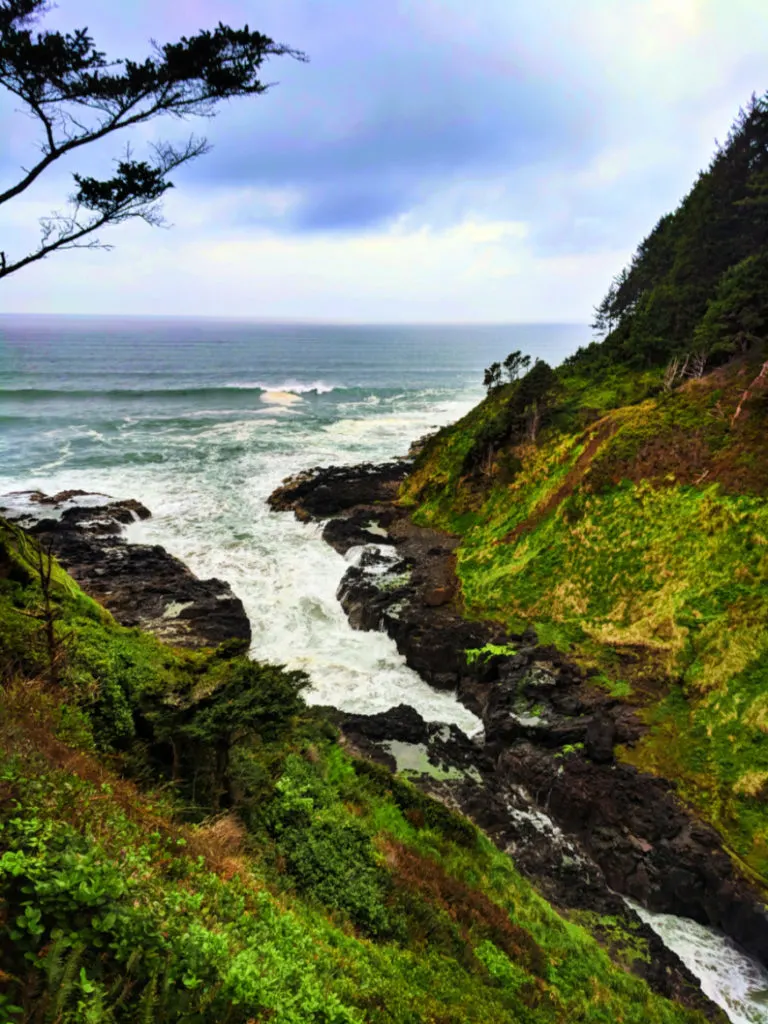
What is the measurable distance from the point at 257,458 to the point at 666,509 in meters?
35.1

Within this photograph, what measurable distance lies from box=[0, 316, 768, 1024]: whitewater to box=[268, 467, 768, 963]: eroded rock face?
617 millimetres

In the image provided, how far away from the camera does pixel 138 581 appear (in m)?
22.7

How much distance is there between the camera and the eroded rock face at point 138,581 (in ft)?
64.1

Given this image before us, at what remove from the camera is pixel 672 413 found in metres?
23.6

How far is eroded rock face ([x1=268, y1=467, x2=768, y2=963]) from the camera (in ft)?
35.4

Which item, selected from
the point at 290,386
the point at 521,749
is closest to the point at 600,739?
the point at 521,749

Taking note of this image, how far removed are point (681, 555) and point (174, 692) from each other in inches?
659

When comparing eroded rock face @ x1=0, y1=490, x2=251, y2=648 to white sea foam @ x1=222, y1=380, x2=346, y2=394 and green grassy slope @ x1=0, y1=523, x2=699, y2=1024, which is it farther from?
white sea foam @ x1=222, y1=380, x2=346, y2=394

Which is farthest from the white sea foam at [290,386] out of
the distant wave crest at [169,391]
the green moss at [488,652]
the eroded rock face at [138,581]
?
the green moss at [488,652]

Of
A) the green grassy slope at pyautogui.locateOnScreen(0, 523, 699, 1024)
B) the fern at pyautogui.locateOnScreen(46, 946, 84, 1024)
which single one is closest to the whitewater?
the green grassy slope at pyautogui.locateOnScreen(0, 523, 699, 1024)

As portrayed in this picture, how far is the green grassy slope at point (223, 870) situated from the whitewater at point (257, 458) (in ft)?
16.4

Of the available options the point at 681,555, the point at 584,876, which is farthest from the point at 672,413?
the point at 584,876

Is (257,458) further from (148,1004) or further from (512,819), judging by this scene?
(148,1004)

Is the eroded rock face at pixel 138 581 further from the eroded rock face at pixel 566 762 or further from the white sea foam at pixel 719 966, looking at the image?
the white sea foam at pixel 719 966
